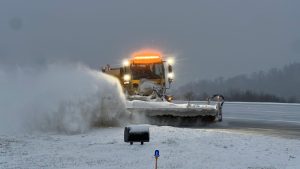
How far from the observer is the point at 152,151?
11.5 metres

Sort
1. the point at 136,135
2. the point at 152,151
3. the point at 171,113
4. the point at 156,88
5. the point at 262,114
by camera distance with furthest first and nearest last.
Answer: the point at 262,114 < the point at 156,88 < the point at 171,113 < the point at 136,135 < the point at 152,151

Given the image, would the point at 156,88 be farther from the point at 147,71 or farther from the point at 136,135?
the point at 136,135

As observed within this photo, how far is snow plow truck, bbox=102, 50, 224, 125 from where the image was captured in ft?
63.4

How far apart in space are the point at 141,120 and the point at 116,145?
6.07 meters

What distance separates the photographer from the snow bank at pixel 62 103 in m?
16.2

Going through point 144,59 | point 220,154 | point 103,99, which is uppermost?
point 144,59

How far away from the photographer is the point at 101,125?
1727 centimetres

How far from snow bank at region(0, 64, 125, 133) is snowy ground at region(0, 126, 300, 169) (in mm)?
1537

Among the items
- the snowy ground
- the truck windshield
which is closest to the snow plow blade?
the snowy ground

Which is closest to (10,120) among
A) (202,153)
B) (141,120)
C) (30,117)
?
(30,117)

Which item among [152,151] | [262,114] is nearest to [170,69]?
[262,114]

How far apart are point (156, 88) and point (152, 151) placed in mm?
11484

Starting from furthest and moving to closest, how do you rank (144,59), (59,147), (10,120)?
1. (144,59)
2. (10,120)
3. (59,147)

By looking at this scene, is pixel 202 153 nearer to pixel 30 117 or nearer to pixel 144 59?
pixel 30 117
